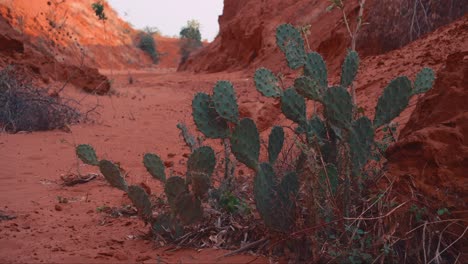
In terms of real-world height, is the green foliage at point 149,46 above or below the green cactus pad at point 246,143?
above

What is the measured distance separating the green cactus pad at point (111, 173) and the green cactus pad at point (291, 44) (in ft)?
3.37

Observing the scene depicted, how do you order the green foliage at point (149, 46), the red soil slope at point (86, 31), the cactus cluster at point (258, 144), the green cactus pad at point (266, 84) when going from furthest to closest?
the green foliage at point (149, 46), the red soil slope at point (86, 31), the green cactus pad at point (266, 84), the cactus cluster at point (258, 144)

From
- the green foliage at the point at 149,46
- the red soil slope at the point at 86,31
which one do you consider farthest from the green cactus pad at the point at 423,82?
the green foliage at the point at 149,46

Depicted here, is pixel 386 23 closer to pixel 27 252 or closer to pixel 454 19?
pixel 454 19

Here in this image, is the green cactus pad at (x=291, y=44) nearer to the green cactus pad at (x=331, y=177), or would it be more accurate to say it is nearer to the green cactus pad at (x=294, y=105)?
the green cactus pad at (x=294, y=105)

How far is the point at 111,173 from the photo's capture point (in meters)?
2.53

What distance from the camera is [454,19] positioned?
717 centimetres

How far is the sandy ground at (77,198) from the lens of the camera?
2.17m

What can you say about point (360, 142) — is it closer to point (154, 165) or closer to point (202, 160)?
point (202, 160)

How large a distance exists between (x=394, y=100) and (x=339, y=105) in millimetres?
363

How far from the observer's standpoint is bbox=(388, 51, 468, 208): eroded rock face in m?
1.97

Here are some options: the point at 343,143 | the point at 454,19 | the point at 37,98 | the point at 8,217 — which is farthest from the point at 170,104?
the point at 343,143

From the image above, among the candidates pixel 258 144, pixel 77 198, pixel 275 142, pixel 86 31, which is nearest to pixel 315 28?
pixel 77 198

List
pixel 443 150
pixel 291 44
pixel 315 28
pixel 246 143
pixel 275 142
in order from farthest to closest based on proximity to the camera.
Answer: pixel 315 28 < pixel 291 44 < pixel 275 142 < pixel 246 143 < pixel 443 150
